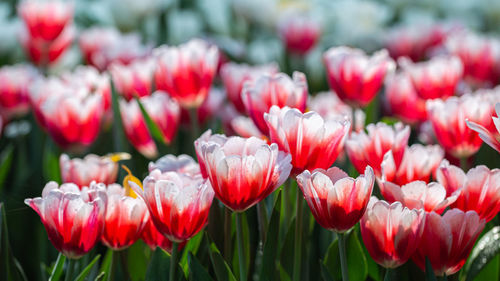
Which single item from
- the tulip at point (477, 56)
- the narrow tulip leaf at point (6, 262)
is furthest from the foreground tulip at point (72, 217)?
the tulip at point (477, 56)

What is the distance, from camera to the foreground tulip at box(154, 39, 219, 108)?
4.42 feet

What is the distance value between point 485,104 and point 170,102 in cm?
63

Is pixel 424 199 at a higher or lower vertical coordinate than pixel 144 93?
higher

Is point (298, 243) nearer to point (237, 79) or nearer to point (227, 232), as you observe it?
point (227, 232)

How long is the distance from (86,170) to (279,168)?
1.20 ft

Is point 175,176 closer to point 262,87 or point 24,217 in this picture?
point 262,87

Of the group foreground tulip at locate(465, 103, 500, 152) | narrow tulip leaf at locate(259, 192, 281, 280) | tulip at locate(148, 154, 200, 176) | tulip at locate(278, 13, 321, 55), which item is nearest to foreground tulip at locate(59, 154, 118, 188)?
tulip at locate(148, 154, 200, 176)

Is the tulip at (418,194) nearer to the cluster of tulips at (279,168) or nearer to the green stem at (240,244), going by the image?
the cluster of tulips at (279,168)

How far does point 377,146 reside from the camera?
3.12 ft

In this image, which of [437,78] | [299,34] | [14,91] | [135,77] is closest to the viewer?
[437,78]

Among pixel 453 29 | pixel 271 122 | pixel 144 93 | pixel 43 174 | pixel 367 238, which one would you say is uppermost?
pixel 271 122

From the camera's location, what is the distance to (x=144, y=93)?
1.56m

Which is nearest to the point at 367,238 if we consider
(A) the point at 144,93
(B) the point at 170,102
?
(B) the point at 170,102

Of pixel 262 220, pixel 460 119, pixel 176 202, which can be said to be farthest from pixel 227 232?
pixel 460 119
